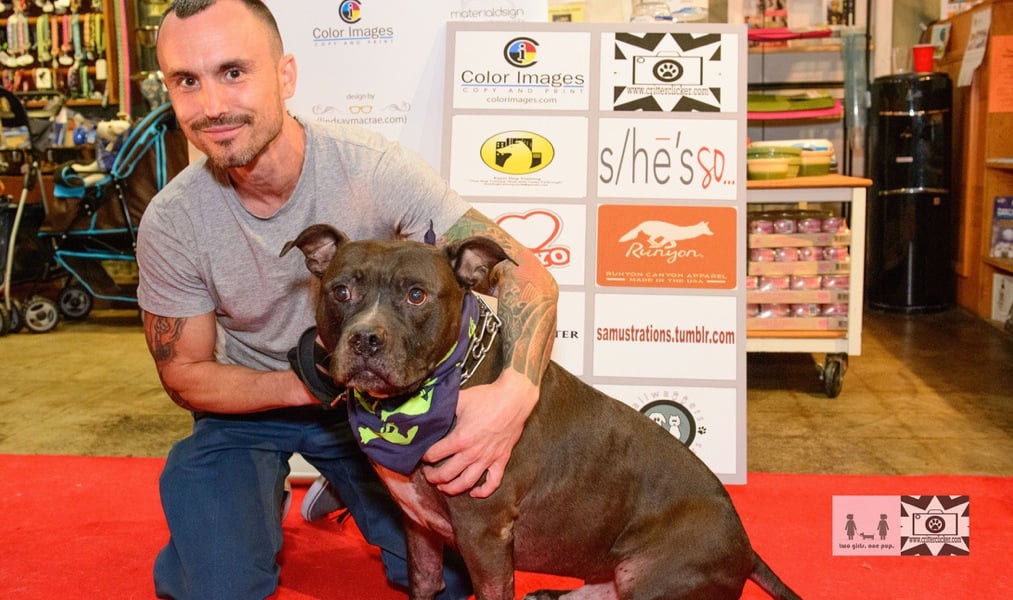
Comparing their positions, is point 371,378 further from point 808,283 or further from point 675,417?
point 808,283

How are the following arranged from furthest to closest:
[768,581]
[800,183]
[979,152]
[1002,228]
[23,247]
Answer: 1. [23,247]
2. [979,152]
3. [1002,228]
4. [800,183]
5. [768,581]

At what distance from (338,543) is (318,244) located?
1.45 m

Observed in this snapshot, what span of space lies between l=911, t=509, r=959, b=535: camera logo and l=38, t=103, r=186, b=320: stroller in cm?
559

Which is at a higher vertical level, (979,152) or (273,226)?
(979,152)

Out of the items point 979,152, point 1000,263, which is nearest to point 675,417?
point 1000,263

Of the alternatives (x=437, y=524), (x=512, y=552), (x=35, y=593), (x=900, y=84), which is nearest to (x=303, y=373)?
(x=437, y=524)

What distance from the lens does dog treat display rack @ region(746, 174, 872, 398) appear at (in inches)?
202

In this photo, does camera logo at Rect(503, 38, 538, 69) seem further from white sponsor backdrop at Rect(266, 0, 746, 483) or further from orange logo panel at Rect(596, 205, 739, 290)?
orange logo panel at Rect(596, 205, 739, 290)

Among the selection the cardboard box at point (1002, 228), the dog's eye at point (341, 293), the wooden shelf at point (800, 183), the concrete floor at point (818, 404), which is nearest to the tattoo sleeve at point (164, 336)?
the dog's eye at point (341, 293)

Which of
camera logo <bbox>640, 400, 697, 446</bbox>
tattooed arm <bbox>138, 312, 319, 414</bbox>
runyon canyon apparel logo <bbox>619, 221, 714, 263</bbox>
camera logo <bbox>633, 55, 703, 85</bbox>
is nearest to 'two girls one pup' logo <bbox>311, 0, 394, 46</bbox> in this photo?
camera logo <bbox>633, 55, 703, 85</bbox>

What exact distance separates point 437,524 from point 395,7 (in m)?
2.40

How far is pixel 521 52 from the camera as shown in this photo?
391cm

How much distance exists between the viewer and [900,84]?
7.05m

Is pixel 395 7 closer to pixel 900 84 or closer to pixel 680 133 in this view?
pixel 680 133
